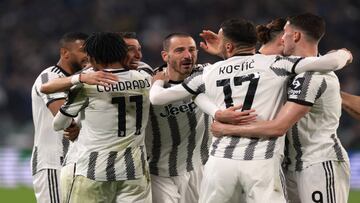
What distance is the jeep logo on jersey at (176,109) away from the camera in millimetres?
6852

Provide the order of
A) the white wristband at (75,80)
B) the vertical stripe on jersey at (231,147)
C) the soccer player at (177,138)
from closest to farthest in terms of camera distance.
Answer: the vertical stripe on jersey at (231,147)
the white wristband at (75,80)
the soccer player at (177,138)

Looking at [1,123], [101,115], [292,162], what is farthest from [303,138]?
[1,123]

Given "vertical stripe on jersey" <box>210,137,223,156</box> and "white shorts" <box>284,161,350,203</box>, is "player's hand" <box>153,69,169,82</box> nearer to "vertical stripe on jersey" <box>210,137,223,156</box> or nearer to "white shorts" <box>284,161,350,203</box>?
"vertical stripe on jersey" <box>210,137,223,156</box>

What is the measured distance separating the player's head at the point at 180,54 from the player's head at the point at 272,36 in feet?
1.86

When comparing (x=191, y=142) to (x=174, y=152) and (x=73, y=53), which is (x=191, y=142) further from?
(x=73, y=53)

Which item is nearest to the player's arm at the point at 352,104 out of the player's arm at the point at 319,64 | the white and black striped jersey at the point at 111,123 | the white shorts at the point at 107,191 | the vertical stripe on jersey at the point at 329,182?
the vertical stripe on jersey at the point at 329,182

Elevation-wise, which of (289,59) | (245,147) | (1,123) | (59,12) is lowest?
(1,123)

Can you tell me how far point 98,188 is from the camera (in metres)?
6.26

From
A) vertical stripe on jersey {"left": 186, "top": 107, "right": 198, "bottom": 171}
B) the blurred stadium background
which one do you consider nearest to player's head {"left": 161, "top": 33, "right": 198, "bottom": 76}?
vertical stripe on jersey {"left": 186, "top": 107, "right": 198, "bottom": 171}

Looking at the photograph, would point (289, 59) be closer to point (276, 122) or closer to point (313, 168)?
point (276, 122)

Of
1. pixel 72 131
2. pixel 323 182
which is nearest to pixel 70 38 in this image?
pixel 72 131

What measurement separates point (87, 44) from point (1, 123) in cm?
1062

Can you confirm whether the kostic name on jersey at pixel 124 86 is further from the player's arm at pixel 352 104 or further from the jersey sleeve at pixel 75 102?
the player's arm at pixel 352 104

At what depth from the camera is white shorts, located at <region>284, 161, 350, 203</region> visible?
Result: 20.6 feet
